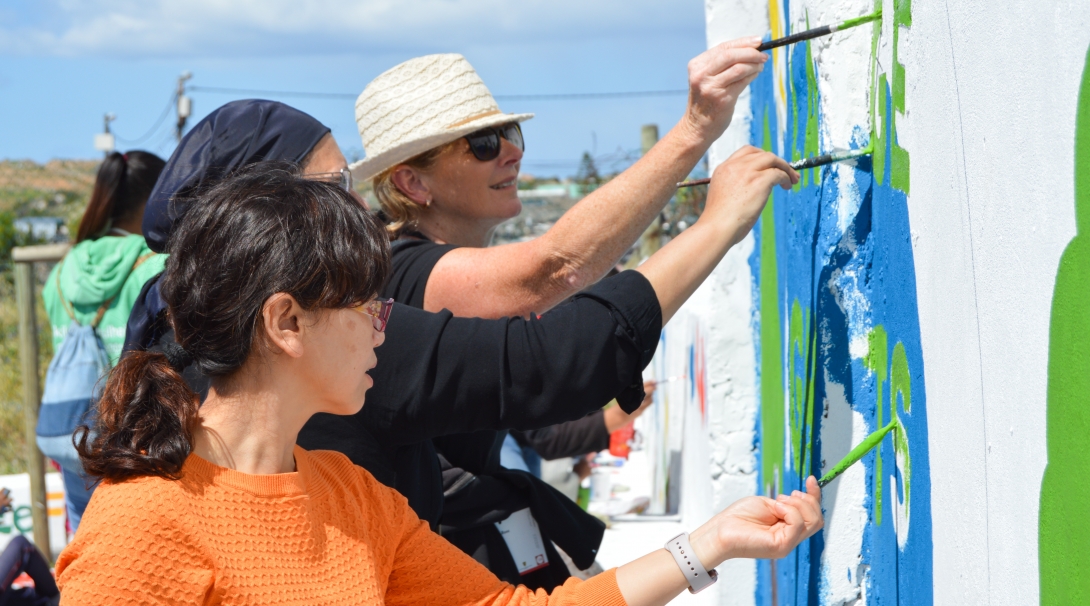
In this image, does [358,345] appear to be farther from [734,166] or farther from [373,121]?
[373,121]

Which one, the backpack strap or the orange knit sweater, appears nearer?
the orange knit sweater

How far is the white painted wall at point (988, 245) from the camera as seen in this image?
0.82 meters

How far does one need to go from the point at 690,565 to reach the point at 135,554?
2.33 ft

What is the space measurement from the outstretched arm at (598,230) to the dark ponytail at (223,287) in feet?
1.47

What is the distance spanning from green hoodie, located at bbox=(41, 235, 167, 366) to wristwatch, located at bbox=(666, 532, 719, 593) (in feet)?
8.54

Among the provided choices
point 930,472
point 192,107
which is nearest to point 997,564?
point 930,472

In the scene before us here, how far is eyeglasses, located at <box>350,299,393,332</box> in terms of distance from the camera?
4.40ft

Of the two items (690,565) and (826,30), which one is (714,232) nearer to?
(826,30)

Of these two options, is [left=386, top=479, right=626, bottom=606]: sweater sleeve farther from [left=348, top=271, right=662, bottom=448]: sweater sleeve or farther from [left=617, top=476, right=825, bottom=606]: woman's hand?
[left=348, top=271, right=662, bottom=448]: sweater sleeve

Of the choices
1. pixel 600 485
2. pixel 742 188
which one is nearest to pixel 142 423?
pixel 742 188

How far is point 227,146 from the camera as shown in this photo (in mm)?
1758

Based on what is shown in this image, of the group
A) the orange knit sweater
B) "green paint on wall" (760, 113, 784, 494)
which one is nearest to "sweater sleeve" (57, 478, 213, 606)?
the orange knit sweater

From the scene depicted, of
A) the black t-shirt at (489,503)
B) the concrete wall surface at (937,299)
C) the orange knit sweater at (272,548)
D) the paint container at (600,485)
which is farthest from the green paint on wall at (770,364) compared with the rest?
the paint container at (600,485)

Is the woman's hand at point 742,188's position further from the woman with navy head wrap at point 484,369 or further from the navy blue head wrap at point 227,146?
the navy blue head wrap at point 227,146
